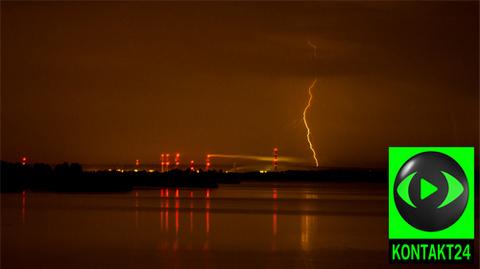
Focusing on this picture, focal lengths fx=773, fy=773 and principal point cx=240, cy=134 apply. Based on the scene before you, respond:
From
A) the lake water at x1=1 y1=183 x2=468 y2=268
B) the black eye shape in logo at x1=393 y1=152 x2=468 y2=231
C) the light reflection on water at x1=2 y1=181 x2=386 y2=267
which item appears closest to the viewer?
the black eye shape in logo at x1=393 y1=152 x2=468 y2=231

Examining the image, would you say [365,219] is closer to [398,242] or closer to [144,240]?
[144,240]

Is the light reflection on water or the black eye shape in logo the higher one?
the black eye shape in logo

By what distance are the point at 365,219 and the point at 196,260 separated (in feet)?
42.1

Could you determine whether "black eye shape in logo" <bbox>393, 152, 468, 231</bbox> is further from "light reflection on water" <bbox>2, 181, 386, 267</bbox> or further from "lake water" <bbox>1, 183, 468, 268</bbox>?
"light reflection on water" <bbox>2, 181, 386, 267</bbox>

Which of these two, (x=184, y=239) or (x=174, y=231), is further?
(x=174, y=231)

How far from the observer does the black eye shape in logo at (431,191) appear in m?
8.63

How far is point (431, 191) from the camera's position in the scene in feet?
29.2

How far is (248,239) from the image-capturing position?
18.1m

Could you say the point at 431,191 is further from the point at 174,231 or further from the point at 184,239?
the point at 174,231

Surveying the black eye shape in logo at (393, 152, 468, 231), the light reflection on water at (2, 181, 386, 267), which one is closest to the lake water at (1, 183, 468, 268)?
the light reflection on water at (2, 181, 386, 267)

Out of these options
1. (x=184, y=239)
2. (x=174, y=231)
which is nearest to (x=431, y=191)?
(x=184, y=239)

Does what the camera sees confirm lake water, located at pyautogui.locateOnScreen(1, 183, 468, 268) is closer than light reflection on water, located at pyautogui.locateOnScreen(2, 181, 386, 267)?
Yes

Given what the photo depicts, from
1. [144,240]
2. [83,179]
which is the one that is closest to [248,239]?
[144,240]

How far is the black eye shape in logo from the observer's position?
28.3 ft
